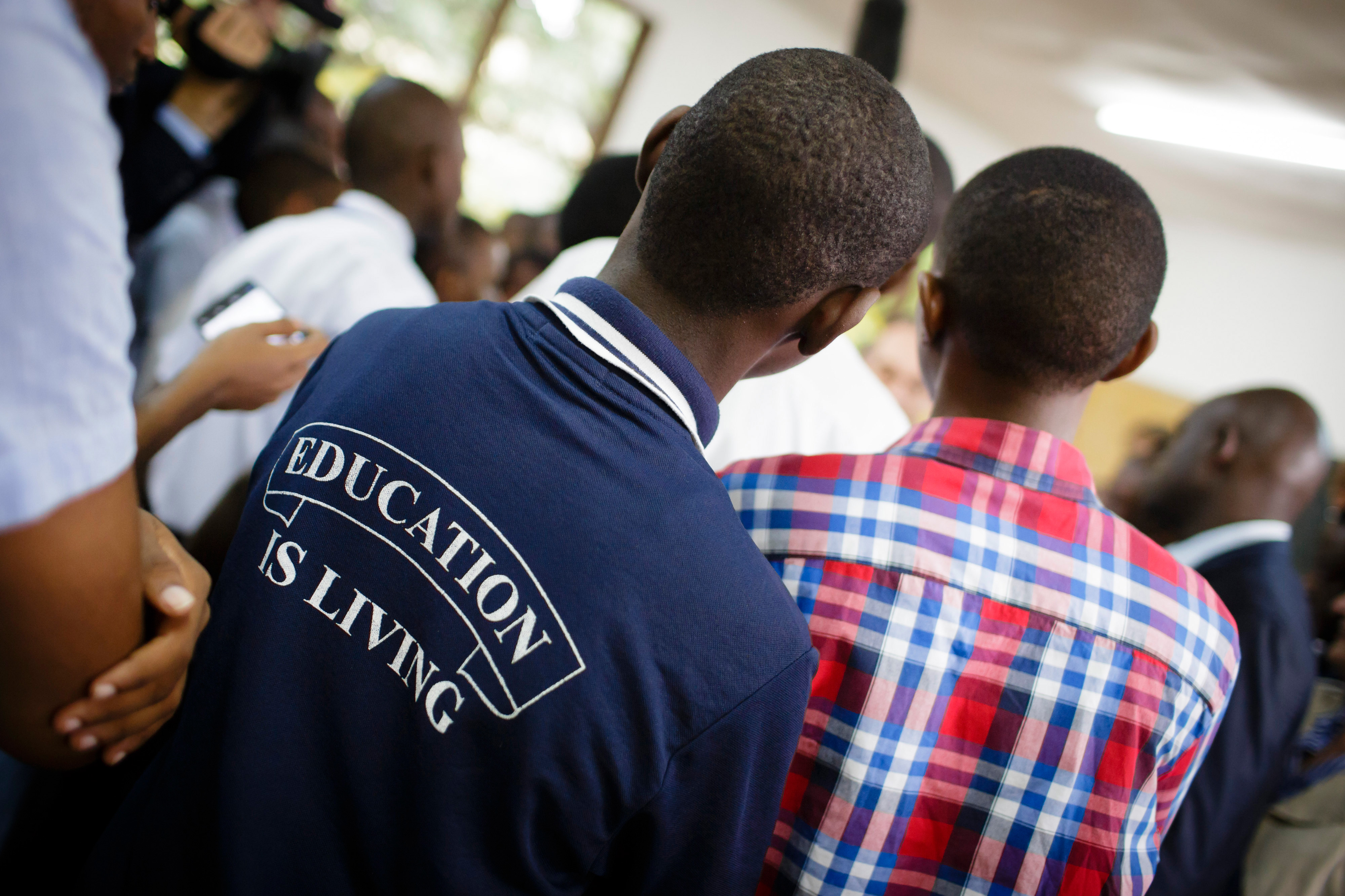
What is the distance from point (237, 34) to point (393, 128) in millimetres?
504

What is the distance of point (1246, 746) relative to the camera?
1.35 m

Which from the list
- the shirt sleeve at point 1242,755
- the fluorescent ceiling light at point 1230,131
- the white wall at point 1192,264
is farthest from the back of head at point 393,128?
the fluorescent ceiling light at point 1230,131

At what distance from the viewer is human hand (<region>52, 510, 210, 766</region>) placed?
0.55 metres

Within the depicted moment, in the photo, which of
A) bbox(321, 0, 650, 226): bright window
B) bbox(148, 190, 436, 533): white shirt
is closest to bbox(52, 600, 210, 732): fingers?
bbox(148, 190, 436, 533): white shirt

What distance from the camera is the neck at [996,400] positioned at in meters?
0.97

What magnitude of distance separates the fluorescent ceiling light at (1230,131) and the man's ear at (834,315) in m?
4.51

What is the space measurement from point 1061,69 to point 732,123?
462 centimetres

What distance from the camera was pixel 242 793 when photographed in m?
0.67

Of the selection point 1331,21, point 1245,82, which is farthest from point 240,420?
point 1245,82

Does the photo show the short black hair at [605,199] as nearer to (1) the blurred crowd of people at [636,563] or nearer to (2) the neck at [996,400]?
(1) the blurred crowd of people at [636,563]

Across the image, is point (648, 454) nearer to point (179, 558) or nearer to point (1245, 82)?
point (179, 558)

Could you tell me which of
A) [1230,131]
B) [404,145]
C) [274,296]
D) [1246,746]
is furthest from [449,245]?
[1230,131]

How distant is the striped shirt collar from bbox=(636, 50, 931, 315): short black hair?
0.05 metres

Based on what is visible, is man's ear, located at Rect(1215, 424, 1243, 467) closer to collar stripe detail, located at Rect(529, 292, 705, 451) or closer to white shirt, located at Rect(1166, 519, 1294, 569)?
white shirt, located at Rect(1166, 519, 1294, 569)
